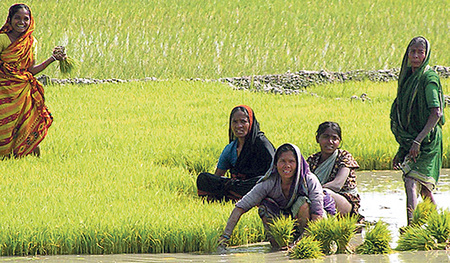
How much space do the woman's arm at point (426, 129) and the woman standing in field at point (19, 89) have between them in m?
3.84

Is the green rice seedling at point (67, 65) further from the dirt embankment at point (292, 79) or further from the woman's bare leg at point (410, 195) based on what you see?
the dirt embankment at point (292, 79)

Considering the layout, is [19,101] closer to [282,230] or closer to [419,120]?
[282,230]

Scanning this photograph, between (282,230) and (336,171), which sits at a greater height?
(336,171)

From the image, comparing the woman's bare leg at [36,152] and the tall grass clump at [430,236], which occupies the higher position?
the woman's bare leg at [36,152]

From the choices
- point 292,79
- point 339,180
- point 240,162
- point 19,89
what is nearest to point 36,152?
point 19,89

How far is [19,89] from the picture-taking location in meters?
7.73

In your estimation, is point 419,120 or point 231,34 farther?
point 231,34

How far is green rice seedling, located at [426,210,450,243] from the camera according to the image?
495cm

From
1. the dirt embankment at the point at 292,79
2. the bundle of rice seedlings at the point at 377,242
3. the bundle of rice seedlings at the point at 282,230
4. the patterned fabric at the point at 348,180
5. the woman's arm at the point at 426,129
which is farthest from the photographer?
the dirt embankment at the point at 292,79

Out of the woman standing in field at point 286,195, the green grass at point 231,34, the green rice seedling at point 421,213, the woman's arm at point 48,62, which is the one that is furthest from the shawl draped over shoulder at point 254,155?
the green grass at point 231,34

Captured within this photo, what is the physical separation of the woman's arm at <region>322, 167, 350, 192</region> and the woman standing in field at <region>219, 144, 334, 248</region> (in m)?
0.50

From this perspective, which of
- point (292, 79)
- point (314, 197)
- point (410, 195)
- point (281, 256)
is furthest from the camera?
point (292, 79)

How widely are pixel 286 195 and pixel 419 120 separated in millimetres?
1213

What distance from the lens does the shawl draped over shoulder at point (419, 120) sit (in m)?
5.62
